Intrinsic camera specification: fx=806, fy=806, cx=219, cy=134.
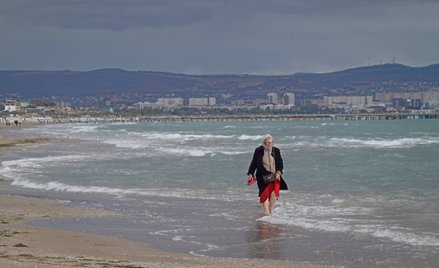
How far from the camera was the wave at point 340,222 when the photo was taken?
1140 cm

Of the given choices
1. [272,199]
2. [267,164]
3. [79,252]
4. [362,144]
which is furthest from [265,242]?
[362,144]

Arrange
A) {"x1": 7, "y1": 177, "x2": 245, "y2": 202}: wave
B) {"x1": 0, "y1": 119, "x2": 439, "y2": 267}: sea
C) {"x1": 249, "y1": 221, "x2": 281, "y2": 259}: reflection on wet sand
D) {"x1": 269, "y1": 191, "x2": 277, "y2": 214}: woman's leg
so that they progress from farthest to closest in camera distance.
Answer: {"x1": 7, "y1": 177, "x2": 245, "y2": 202}: wave
{"x1": 269, "y1": 191, "x2": 277, "y2": 214}: woman's leg
{"x1": 0, "y1": 119, "x2": 439, "y2": 267}: sea
{"x1": 249, "y1": 221, "x2": 281, "y2": 259}: reflection on wet sand

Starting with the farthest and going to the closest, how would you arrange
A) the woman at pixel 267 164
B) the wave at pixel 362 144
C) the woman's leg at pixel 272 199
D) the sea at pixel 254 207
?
1. the wave at pixel 362 144
2. the woman's leg at pixel 272 199
3. the woman at pixel 267 164
4. the sea at pixel 254 207

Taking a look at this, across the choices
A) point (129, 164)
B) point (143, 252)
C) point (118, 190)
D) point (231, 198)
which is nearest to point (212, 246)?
point (143, 252)

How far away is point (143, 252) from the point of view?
10.4m

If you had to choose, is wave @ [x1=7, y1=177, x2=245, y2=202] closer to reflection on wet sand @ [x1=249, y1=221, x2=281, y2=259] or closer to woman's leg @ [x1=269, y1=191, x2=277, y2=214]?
woman's leg @ [x1=269, y1=191, x2=277, y2=214]

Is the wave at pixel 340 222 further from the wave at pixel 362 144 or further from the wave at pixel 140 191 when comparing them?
the wave at pixel 362 144

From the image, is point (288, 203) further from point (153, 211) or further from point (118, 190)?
point (118, 190)

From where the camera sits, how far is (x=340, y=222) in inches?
514

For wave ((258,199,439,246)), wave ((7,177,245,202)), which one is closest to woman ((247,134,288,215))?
wave ((258,199,439,246))

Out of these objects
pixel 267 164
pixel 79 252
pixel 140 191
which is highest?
pixel 267 164

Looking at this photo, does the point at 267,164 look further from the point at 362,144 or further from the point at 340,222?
the point at 362,144

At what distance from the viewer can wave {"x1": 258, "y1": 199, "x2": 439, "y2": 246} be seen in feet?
37.4

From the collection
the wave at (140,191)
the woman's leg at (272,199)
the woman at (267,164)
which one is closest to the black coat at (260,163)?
the woman at (267,164)
